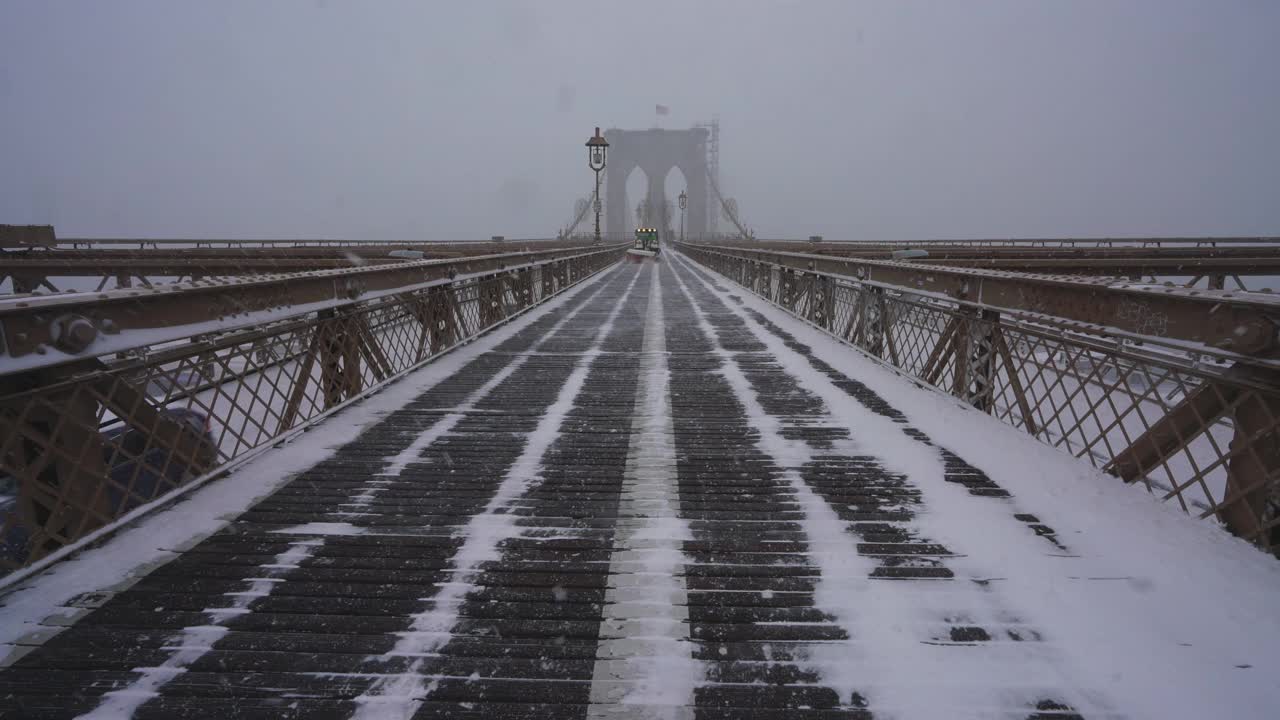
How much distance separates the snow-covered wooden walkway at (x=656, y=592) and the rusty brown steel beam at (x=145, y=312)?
99 centimetres

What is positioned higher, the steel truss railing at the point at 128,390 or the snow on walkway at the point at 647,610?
the steel truss railing at the point at 128,390

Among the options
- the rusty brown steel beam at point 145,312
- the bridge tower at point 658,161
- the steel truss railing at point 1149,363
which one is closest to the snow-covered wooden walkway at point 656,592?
the steel truss railing at point 1149,363

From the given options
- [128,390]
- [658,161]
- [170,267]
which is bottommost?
[128,390]

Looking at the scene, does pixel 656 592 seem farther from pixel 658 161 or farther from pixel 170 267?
pixel 658 161

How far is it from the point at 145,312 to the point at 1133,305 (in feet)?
18.0

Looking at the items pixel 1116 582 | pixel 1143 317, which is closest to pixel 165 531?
pixel 1116 582

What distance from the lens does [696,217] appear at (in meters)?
126

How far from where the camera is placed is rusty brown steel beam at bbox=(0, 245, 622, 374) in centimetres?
256

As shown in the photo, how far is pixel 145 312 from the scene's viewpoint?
316cm

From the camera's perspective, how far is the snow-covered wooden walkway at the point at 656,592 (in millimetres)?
2014

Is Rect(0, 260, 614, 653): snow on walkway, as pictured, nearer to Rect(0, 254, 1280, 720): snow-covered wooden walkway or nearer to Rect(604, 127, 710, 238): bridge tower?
Rect(0, 254, 1280, 720): snow-covered wooden walkway

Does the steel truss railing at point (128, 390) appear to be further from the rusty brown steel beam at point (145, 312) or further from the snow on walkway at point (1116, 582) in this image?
the snow on walkway at point (1116, 582)

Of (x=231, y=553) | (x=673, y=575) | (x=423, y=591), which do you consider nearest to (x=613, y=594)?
(x=673, y=575)

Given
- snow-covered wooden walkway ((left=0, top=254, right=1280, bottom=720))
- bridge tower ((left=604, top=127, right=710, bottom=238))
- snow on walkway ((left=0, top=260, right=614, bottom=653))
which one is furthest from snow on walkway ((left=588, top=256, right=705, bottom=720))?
bridge tower ((left=604, top=127, right=710, bottom=238))
